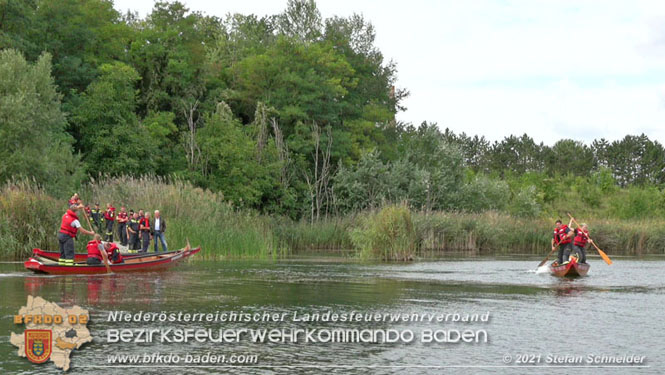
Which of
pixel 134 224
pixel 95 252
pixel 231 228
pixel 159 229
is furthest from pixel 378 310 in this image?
pixel 231 228

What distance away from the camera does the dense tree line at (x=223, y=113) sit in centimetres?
4950

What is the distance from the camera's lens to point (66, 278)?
976 inches

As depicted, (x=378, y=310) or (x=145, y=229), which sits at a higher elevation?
(x=145, y=229)

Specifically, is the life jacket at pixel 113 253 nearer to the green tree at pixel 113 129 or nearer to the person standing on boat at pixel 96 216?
the person standing on boat at pixel 96 216

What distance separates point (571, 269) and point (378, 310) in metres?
13.4

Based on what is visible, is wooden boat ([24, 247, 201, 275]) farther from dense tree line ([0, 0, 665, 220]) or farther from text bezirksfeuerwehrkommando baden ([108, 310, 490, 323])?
dense tree line ([0, 0, 665, 220])

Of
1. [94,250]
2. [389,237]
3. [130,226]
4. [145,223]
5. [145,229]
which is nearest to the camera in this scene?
[94,250]

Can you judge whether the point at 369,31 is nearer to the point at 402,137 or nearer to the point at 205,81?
the point at 402,137

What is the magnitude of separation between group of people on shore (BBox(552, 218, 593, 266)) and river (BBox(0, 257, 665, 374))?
1.16 m

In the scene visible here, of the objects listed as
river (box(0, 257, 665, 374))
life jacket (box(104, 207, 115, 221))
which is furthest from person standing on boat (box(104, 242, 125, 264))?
life jacket (box(104, 207, 115, 221))

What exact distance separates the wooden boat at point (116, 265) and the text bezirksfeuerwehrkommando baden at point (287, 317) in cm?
881

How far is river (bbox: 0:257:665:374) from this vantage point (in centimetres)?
1255

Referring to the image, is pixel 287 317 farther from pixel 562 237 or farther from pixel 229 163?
pixel 229 163

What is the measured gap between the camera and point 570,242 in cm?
3086
